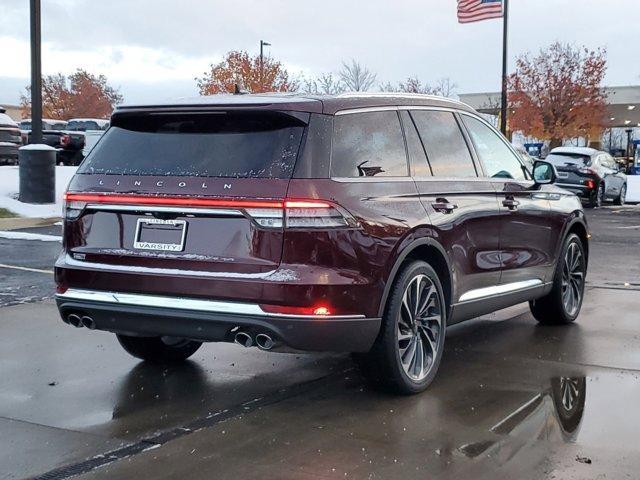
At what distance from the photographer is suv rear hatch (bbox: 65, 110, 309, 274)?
185 inches

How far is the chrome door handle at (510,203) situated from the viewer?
648 cm

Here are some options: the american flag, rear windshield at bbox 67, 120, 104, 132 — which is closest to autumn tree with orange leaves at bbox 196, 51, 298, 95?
rear windshield at bbox 67, 120, 104, 132

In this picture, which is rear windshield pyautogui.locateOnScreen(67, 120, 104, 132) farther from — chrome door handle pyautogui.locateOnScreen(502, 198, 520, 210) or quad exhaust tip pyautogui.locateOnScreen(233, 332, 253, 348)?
quad exhaust tip pyautogui.locateOnScreen(233, 332, 253, 348)

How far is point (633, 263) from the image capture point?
12.0m

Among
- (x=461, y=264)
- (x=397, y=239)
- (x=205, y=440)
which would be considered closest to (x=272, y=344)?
(x=205, y=440)

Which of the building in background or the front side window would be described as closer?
the front side window

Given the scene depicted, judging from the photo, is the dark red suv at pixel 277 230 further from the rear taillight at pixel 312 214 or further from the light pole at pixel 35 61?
the light pole at pixel 35 61

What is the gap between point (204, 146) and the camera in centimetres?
501

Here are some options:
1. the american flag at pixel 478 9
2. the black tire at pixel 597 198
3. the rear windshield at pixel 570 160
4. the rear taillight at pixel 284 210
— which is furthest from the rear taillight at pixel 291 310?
the american flag at pixel 478 9

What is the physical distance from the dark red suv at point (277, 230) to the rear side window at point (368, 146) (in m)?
0.01

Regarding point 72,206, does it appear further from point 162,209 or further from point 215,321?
point 215,321

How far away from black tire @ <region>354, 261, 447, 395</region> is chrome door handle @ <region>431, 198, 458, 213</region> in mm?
393

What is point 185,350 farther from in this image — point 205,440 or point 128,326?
point 205,440

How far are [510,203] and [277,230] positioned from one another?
2512mm
